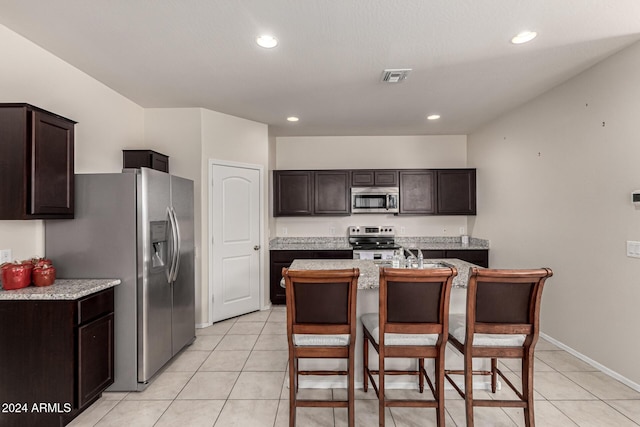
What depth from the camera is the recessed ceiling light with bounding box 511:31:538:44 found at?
7.82 feet

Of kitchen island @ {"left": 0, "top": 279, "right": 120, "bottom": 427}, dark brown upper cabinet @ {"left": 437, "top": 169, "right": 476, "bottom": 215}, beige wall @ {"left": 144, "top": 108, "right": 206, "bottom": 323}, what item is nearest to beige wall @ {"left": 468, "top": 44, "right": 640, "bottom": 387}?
dark brown upper cabinet @ {"left": 437, "top": 169, "right": 476, "bottom": 215}

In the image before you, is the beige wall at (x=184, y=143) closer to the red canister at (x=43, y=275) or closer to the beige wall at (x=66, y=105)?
the beige wall at (x=66, y=105)

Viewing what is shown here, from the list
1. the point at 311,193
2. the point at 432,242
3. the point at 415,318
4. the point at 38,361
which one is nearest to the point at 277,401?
the point at 415,318

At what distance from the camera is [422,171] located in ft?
17.4

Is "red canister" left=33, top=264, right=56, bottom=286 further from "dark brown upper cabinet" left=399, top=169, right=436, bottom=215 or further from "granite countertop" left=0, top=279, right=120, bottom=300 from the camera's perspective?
"dark brown upper cabinet" left=399, top=169, right=436, bottom=215

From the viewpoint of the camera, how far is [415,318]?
6.39ft

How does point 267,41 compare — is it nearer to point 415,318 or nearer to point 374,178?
point 415,318

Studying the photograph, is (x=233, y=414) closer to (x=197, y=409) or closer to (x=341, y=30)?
(x=197, y=409)

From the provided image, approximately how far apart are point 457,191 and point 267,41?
3.99m

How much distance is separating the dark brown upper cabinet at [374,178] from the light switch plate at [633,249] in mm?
3067

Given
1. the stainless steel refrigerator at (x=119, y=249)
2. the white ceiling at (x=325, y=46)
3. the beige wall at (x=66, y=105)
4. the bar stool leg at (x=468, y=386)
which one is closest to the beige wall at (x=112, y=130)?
the beige wall at (x=66, y=105)

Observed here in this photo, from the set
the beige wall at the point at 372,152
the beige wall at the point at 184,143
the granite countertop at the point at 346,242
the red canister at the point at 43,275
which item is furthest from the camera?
the beige wall at the point at 372,152

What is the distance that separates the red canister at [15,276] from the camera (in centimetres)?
216

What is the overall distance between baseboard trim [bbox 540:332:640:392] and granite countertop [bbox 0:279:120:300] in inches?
163
